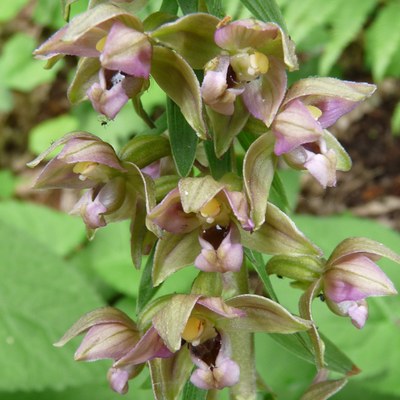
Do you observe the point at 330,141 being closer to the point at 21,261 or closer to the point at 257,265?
the point at 257,265

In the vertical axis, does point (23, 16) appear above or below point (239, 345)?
below

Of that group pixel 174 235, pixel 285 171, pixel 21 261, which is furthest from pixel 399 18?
pixel 174 235

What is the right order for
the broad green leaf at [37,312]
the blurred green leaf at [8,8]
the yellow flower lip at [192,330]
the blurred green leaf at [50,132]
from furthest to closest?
the blurred green leaf at [50,132]
the blurred green leaf at [8,8]
the broad green leaf at [37,312]
the yellow flower lip at [192,330]

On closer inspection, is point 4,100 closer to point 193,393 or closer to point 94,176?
point 94,176

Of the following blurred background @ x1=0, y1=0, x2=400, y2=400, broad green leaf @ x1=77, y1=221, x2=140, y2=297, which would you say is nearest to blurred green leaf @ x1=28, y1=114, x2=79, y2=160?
blurred background @ x1=0, y1=0, x2=400, y2=400

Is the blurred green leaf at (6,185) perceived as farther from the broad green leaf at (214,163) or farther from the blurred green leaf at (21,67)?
the broad green leaf at (214,163)

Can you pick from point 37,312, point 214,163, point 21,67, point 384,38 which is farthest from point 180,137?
point 21,67

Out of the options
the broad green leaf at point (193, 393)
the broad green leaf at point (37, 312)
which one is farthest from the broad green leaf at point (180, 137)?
the broad green leaf at point (37, 312)
